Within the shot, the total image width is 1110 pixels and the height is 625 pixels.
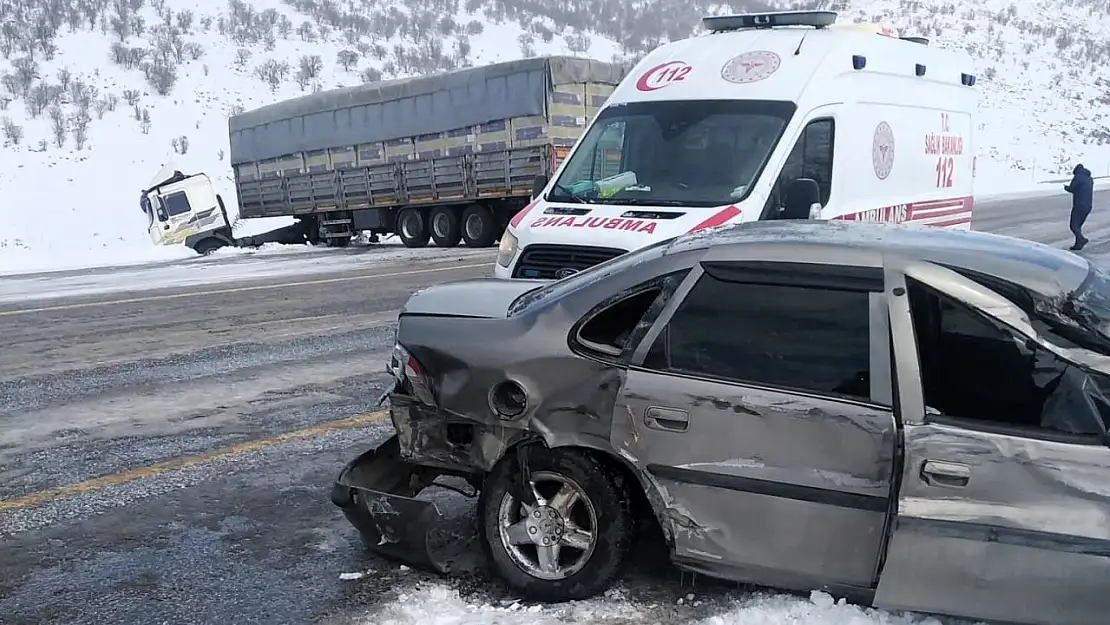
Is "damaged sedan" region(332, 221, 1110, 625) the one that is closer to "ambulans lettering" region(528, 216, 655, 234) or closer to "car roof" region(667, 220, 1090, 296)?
"car roof" region(667, 220, 1090, 296)

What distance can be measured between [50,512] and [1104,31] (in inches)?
3425

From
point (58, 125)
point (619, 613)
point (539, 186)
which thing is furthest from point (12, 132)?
point (619, 613)

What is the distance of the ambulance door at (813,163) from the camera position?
22.8ft

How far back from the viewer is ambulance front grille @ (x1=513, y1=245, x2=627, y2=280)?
249 inches

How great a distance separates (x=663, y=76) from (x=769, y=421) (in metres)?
5.24

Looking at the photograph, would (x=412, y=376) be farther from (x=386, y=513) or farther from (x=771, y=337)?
(x=771, y=337)

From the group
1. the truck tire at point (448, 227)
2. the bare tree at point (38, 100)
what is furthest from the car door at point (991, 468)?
the bare tree at point (38, 100)

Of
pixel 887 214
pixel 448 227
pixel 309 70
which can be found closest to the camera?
pixel 887 214

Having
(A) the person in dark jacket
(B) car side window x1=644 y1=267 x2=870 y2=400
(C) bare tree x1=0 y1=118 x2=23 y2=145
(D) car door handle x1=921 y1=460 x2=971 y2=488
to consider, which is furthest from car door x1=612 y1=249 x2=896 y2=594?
(C) bare tree x1=0 y1=118 x2=23 y2=145

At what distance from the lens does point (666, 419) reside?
349 cm

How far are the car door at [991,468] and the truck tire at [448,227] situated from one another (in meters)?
18.6

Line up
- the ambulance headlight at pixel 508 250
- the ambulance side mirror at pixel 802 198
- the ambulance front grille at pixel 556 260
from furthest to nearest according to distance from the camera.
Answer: the ambulance headlight at pixel 508 250 < the ambulance side mirror at pixel 802 198 < the ambulance front grille at pixel 556 260

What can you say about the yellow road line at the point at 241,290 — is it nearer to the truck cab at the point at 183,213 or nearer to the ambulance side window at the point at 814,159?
the ambulance side window at the point at 814,159

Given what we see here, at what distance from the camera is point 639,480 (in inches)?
140
